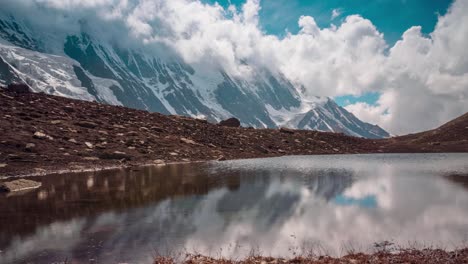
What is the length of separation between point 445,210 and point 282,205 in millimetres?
13300

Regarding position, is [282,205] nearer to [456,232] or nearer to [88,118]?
[456,232]

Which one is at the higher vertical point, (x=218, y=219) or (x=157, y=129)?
(x=157, y=129)

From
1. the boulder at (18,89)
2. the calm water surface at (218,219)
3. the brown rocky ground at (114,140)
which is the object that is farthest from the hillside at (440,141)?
the boulder at (18,89)

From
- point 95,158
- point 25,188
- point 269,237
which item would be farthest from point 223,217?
point 95,158

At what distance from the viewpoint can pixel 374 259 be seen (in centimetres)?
1836

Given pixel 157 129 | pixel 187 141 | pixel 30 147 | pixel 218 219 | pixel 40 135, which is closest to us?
pixel 218 219

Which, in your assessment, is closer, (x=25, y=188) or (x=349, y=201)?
(x=349, y=201)

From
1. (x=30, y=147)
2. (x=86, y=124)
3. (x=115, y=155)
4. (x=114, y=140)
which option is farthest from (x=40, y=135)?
(x=86, y=124)

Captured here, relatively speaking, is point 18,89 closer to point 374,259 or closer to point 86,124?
point 86,124

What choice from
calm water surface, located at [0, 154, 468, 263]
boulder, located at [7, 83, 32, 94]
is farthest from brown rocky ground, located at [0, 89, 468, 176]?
calm water surface, located at [0, 154, 468, 263]

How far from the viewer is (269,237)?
76.7 feet

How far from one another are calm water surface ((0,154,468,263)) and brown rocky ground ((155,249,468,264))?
57.4 inches

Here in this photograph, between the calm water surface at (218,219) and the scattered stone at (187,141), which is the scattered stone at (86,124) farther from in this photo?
the calm water surface at (218,219)

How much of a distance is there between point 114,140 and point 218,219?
56.6 m
